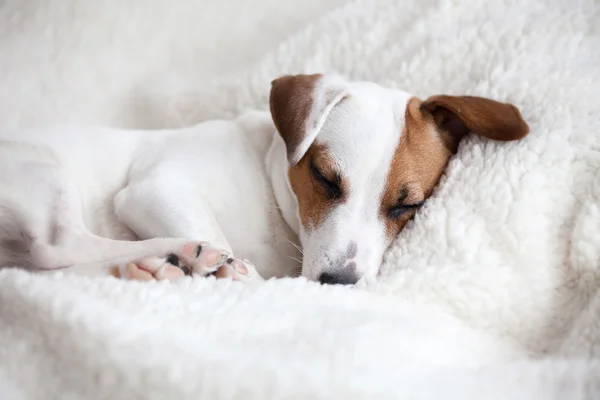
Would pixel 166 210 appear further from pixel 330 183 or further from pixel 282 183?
pixel 330 183

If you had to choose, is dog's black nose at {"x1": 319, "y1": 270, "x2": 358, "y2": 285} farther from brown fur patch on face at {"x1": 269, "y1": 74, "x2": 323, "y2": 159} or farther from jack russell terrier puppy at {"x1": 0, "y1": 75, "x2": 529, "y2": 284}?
brown fur patch on face at {"x1": 269, "y1": 74, "x2": 323, "y2": 159}

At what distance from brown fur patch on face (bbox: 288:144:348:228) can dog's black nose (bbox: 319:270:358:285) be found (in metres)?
0.18

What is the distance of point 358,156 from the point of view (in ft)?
5.29

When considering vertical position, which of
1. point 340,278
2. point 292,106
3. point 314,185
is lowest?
point 340,278

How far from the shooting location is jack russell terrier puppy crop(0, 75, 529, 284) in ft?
5.08

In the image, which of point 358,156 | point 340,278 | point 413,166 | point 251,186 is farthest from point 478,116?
point 251,186

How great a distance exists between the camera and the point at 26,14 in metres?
2.42

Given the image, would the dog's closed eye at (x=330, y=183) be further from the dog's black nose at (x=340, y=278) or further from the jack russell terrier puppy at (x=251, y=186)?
the dog's black nose at (x=340, y=278)

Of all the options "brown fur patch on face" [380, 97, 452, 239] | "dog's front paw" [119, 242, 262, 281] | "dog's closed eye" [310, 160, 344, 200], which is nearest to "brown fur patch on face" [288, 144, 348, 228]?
"dog's closed eye" [310, 160, 344, 200]

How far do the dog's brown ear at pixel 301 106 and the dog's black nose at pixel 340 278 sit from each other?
331mm

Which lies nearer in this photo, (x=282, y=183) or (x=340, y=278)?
(x=340, y=278)

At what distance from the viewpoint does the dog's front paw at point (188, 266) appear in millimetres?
1424

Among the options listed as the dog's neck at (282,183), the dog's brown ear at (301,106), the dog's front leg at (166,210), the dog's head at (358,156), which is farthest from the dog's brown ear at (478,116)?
the dog's front leg at (166,210)

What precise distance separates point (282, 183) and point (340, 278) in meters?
0.43
